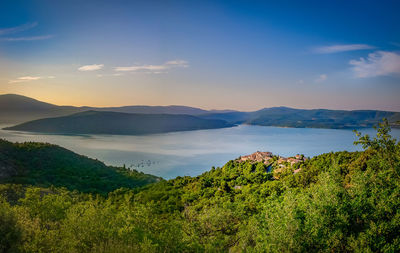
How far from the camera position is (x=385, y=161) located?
43.7 ft

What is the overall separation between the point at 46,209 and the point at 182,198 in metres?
17.7

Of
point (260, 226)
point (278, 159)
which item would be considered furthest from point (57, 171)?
point (260, 226)

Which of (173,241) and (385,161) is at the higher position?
(385,161)

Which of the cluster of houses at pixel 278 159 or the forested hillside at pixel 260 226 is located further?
the cluster of houses at pixel 278 159

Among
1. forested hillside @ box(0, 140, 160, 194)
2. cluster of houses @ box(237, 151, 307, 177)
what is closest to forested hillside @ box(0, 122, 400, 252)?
cluster of houses @ box(237, 151, 307, 177)

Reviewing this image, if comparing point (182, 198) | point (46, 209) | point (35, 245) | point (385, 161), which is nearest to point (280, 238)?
point (385, 161)

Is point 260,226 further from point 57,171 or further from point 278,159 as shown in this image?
point 57,171

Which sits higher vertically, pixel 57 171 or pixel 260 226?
pixel 260 226

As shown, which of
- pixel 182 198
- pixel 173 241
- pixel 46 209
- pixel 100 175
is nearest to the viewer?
pixel 173 241

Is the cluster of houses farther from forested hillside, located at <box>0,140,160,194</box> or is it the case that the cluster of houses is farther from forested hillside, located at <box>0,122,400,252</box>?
forested hillside, located at <box>0,140,160,194</box>

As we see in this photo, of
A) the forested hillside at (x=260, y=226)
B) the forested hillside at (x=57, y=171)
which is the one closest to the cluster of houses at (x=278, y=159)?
the forested hillside at (x=260, y=226)

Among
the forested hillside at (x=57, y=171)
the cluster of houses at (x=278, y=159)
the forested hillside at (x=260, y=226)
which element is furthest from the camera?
the forested hillside at (x=57, y=171)

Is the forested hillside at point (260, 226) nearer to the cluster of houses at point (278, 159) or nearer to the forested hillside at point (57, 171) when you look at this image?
the cluster of houses at point (278, 159)

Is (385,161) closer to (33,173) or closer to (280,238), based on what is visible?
(280,238)
